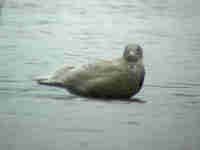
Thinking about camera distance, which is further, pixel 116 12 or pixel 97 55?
pixel 116 12

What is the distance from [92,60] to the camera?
15.6 meters

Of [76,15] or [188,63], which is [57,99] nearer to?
[188,63]

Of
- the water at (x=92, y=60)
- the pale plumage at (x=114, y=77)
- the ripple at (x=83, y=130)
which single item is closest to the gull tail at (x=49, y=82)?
the water at (x=92, y=60)

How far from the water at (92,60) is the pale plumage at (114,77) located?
20 centimetres

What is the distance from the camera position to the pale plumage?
1134cm

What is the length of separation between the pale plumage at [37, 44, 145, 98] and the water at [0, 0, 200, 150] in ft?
0.67

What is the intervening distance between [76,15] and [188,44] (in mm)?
6294

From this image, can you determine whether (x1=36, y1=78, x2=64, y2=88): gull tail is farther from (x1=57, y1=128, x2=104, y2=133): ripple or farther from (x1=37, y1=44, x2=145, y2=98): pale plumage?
(x1=57, y1=128, x2=104, y2=133): ripple

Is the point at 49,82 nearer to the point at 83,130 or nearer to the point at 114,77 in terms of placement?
the point at 114,77

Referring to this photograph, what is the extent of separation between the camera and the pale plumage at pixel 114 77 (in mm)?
11336

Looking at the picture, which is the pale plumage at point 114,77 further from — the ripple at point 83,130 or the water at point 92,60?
the ripple at point 83,130

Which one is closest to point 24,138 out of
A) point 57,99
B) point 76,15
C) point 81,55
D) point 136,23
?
point 57,99

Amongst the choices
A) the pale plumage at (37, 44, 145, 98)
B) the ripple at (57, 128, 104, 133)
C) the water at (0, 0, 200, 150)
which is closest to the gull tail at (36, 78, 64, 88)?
the water at (0, 0, 200, 150)

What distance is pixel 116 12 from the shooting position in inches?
976
